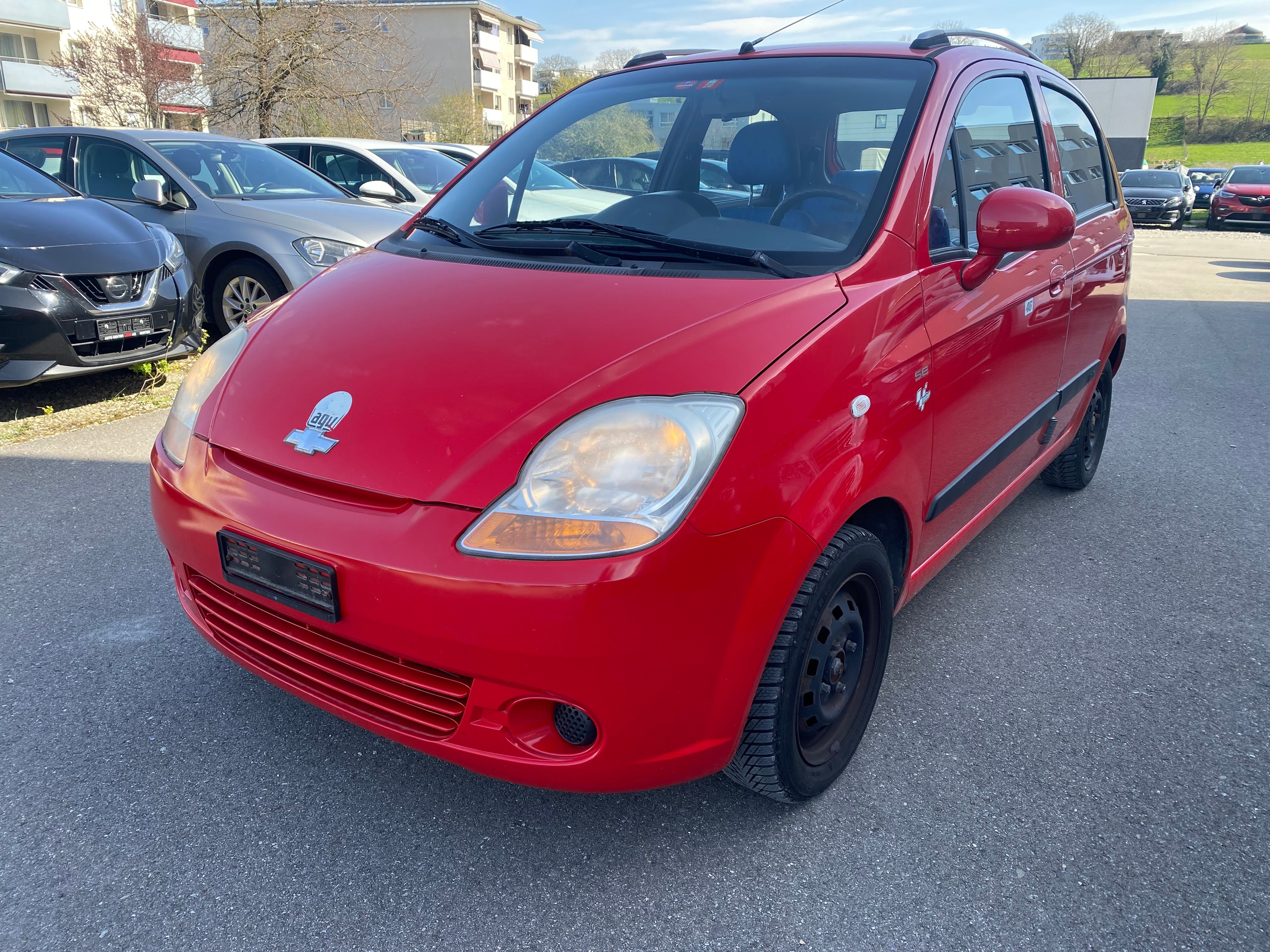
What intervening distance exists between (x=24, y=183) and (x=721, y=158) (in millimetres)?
4643

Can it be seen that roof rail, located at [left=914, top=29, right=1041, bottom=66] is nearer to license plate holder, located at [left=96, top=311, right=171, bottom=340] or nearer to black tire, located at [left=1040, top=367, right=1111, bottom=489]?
black tire, located at [left=1040, top=367, right=1111, bottom=489]

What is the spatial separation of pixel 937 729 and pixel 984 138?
1.71 m

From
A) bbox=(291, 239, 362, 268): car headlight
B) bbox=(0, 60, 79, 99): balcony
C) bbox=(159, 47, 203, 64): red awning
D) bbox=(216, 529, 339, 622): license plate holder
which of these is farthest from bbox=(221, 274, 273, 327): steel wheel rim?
bbox=(0, 60, 79, 99): balcony

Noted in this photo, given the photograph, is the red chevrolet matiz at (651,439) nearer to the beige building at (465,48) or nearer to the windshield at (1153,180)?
the windshield at (1153,180)

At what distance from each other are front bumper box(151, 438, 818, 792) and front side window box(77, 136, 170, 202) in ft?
19.0

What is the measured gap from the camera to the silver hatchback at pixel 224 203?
5.96 meters

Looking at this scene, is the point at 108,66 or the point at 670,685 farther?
the point at 108,66

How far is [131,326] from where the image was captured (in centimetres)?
488

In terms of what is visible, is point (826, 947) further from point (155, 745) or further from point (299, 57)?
point (299, 57)

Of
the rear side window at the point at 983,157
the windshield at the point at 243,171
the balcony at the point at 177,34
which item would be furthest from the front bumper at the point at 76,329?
the balcony at the point at 177,34

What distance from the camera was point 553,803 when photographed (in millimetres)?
2117

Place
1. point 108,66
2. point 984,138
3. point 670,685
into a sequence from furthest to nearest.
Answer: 1. point 108,66
2. point 984,138
3. point 670,685

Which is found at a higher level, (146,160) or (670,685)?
(146,160)

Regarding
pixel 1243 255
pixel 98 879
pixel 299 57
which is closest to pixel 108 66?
pixel 299 57
